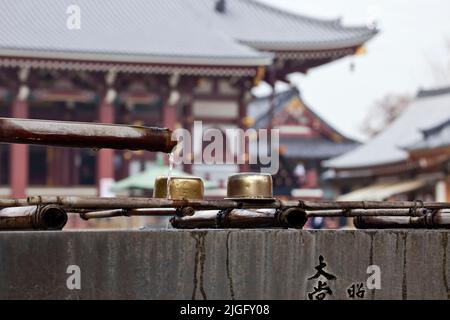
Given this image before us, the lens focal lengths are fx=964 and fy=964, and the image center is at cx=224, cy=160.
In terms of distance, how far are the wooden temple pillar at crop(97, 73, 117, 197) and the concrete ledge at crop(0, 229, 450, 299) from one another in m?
17.6

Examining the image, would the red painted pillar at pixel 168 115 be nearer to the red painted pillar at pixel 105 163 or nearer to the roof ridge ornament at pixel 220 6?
the red painted pillar at pixel 105 163

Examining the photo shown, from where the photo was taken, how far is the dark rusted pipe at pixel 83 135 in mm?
3643

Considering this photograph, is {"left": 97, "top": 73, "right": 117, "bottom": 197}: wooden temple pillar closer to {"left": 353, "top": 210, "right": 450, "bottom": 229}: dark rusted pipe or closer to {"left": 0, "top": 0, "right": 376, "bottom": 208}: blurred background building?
{"left": 0, "top": 0, "right": 376, "bottom": 208}: blurred background building

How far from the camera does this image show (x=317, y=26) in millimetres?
26859

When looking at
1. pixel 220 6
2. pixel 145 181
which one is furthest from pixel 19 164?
pixel 220 6

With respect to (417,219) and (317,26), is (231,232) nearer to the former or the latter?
(417,219)

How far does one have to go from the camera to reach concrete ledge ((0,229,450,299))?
3.46m

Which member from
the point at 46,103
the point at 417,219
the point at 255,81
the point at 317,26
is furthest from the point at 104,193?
the point at 417,219

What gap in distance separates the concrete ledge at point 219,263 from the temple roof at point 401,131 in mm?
28719

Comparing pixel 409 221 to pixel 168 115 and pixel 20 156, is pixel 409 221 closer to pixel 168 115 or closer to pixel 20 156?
pixel 20 156

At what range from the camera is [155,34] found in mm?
22219

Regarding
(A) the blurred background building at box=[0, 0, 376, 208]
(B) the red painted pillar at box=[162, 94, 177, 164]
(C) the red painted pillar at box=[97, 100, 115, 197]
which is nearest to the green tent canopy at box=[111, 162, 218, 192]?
(C) the red painted pillar at box=[97, 100, 115, 197]

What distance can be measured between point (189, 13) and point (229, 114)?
120 inches

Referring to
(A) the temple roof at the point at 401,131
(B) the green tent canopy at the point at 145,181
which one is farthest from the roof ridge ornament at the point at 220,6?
(A) the temple roof at the point at 401,131
